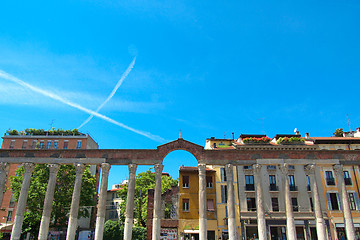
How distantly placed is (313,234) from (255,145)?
12.9 m

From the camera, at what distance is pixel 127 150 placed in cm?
3009

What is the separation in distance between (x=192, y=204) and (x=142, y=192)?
1323 cm

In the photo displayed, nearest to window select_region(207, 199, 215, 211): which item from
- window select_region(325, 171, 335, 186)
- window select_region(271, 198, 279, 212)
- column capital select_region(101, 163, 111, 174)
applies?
window select_region(271, 198, 279, 212)

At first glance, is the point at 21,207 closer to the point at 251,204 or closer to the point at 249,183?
the point at 251,204

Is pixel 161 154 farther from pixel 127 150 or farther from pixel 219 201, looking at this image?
pixel 219 201

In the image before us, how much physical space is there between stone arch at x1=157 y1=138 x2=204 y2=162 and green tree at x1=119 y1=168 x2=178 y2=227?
57.1ft

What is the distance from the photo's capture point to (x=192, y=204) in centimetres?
3675

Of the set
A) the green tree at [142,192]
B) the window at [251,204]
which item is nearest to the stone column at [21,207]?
the green tree at [142,192]

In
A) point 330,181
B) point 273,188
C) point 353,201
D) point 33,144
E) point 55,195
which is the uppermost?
point 33,144

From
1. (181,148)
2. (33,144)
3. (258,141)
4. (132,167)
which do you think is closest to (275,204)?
(258,141)

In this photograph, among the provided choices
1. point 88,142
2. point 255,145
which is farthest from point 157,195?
point 88,142

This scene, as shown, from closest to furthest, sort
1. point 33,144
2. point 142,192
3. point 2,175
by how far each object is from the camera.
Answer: point 2,175
point 142,192
point 33,144

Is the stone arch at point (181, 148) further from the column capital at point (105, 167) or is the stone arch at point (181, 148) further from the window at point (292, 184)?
the window at point (292, 184)

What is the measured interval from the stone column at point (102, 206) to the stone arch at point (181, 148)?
19.4ft
